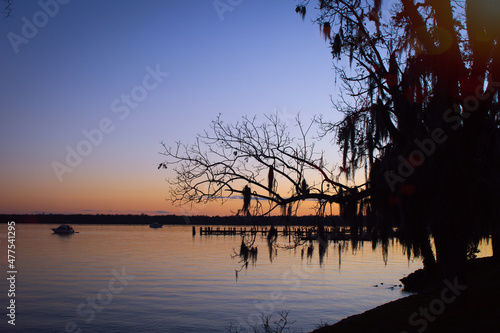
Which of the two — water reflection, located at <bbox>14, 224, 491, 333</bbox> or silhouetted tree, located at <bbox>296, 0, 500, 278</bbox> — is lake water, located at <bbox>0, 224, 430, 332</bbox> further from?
silhouetted tree, located at <bbox>296, 0, 500, 278</bbox>

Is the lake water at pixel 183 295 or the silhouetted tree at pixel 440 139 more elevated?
the silhouetted tree at pixel 440 139

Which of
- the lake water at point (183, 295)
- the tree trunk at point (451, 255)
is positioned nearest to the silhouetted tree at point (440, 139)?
the tree trunk at point (451, 255)

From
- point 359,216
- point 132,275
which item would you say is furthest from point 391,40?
point 132,275

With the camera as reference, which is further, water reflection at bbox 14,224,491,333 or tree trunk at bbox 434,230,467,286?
water reflection at bbox 14,224,491,333

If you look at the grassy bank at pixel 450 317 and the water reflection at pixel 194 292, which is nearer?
the grassy bank at pixel 450 317

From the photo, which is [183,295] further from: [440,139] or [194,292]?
[440,139]

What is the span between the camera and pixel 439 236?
28.9ft

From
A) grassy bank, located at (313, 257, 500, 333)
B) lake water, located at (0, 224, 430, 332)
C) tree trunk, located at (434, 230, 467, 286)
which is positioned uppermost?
tree trunk, located at (434, 230, 467, 286)

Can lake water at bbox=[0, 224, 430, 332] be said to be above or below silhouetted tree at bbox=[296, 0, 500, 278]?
below

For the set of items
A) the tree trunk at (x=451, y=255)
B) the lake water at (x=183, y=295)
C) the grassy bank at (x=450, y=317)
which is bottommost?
the lake water at (x=183, y=295)

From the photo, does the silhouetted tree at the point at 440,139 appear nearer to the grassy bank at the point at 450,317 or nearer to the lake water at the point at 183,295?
the grassy bank at the point at 450,317

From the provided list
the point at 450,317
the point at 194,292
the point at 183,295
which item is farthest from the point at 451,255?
the point at 194,292

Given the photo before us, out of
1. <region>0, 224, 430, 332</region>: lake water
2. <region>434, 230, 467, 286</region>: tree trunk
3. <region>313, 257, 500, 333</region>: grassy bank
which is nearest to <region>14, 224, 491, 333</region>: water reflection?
<region>0, 224, 430, 332</region>: lake water

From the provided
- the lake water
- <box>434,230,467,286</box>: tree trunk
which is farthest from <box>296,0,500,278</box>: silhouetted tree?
the lake water
